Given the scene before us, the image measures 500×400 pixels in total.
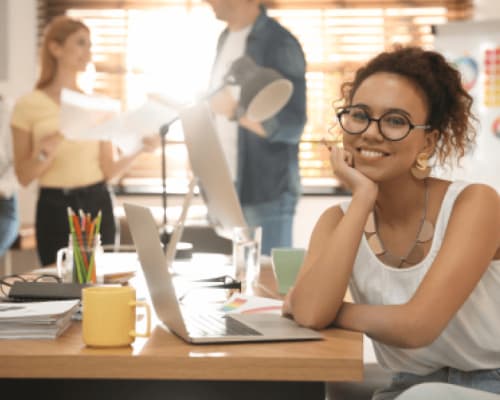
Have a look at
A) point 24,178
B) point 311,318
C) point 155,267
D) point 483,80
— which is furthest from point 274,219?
point 483,80

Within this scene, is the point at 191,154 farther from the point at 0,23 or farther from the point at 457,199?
the point at 0,23

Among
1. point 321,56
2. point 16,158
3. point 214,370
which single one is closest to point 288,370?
point 214,370

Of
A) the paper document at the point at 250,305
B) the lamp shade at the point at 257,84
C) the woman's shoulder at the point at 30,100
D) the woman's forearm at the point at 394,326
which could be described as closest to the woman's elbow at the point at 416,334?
the woman's forearm at the point at 394,326

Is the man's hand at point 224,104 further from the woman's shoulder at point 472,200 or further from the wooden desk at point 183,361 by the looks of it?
the wooden desk at point 183,361

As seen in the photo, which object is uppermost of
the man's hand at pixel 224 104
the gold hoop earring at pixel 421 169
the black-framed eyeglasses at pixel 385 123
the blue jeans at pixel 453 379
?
the man's hand at pixel 224 104

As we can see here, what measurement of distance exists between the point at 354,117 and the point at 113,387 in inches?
26.0

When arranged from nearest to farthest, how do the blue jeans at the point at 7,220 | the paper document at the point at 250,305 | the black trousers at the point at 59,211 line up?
the paper document at the point at 250,305
the black trousers at the point at 59,211
the blue jeans at the point at 7,220

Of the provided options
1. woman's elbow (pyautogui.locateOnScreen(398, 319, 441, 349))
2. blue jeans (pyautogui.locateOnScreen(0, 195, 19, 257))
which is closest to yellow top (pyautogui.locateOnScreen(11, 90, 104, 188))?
blue jeans (pyautogui.locateOnScreen(0, 195, 19, 257))

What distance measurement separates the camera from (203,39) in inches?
189

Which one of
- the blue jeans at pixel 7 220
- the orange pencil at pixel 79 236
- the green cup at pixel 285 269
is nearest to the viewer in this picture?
the orange pencil at pixel 79 236

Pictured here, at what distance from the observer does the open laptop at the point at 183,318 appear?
113 cm

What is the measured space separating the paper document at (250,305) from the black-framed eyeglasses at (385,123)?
0.36 metres

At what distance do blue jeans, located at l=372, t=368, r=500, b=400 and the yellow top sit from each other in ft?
5.84

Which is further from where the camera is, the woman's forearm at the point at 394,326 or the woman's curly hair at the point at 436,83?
the woman's curly hair at the point at 436,83
